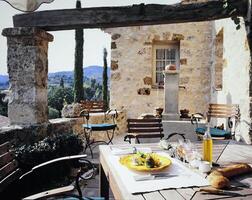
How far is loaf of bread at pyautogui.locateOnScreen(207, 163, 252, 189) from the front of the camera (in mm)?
1433

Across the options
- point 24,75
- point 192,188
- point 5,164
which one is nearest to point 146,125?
point 24,75

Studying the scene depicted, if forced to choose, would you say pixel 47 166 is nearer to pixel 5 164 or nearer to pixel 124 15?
pixel 5 164

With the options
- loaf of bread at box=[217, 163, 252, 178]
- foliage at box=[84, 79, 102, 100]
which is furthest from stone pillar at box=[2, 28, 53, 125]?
foliage at box=[84, 79, 102, 100]

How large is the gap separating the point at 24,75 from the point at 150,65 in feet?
14.0

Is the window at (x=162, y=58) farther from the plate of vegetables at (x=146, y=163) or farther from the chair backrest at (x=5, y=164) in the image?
the plate of vegetables at (x=146, y=163)

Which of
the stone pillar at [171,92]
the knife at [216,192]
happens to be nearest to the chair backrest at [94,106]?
the stone pillar at [171,92]

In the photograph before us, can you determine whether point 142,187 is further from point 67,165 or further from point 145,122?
point 145,122

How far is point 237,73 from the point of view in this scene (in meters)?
4.70

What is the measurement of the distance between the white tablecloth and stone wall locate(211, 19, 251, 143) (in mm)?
2551

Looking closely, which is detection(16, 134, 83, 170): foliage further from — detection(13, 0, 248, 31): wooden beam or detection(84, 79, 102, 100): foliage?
detection(84, 79, 102, 100): foliage

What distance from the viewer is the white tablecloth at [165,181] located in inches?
56.4

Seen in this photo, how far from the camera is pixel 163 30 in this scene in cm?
790

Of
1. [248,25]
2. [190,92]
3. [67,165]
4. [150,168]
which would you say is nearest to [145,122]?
[67,165]

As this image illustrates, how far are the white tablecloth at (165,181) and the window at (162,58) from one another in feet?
21.3
